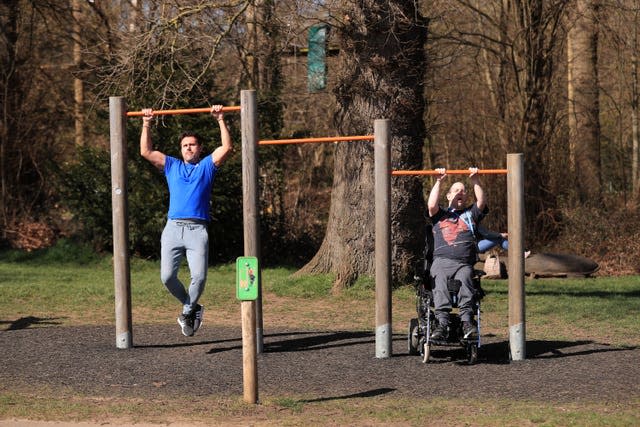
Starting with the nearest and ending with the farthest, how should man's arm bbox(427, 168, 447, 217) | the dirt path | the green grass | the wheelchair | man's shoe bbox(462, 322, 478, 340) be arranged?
the green grass → the dirt path → man's shoe bbox(462, 322, 478, 340) → the wheelchair → man's arm bbox(427, 168, 447, 217)

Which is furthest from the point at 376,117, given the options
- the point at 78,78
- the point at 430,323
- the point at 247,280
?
the point at 78,78

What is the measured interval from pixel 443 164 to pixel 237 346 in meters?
12.7

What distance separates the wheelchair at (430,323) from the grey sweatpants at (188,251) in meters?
1.83

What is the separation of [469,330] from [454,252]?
0.72 m

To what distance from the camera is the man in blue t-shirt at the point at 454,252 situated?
345 inches

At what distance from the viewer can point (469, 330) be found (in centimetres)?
861

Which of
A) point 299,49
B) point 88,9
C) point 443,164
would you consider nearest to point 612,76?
point 443,164

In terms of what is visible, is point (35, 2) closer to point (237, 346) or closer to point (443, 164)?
point (443, 164)

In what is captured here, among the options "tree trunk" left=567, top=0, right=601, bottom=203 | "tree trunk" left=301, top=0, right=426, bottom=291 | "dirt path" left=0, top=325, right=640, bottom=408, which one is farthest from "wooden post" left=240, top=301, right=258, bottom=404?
"tree trunk" left=567, top=0, right=601, bottom=203

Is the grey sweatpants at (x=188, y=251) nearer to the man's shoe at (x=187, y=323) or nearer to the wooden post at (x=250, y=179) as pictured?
the man's shoe at (x=187, y=323)

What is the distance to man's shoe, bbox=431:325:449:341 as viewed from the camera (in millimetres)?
8680

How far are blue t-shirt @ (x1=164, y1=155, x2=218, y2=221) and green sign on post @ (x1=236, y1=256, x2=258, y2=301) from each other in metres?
2.06

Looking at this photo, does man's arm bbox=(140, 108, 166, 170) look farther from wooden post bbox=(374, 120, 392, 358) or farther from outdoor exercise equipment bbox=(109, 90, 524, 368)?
wooden post bbox=(374, 120, 392, 358)

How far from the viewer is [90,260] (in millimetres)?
19078
